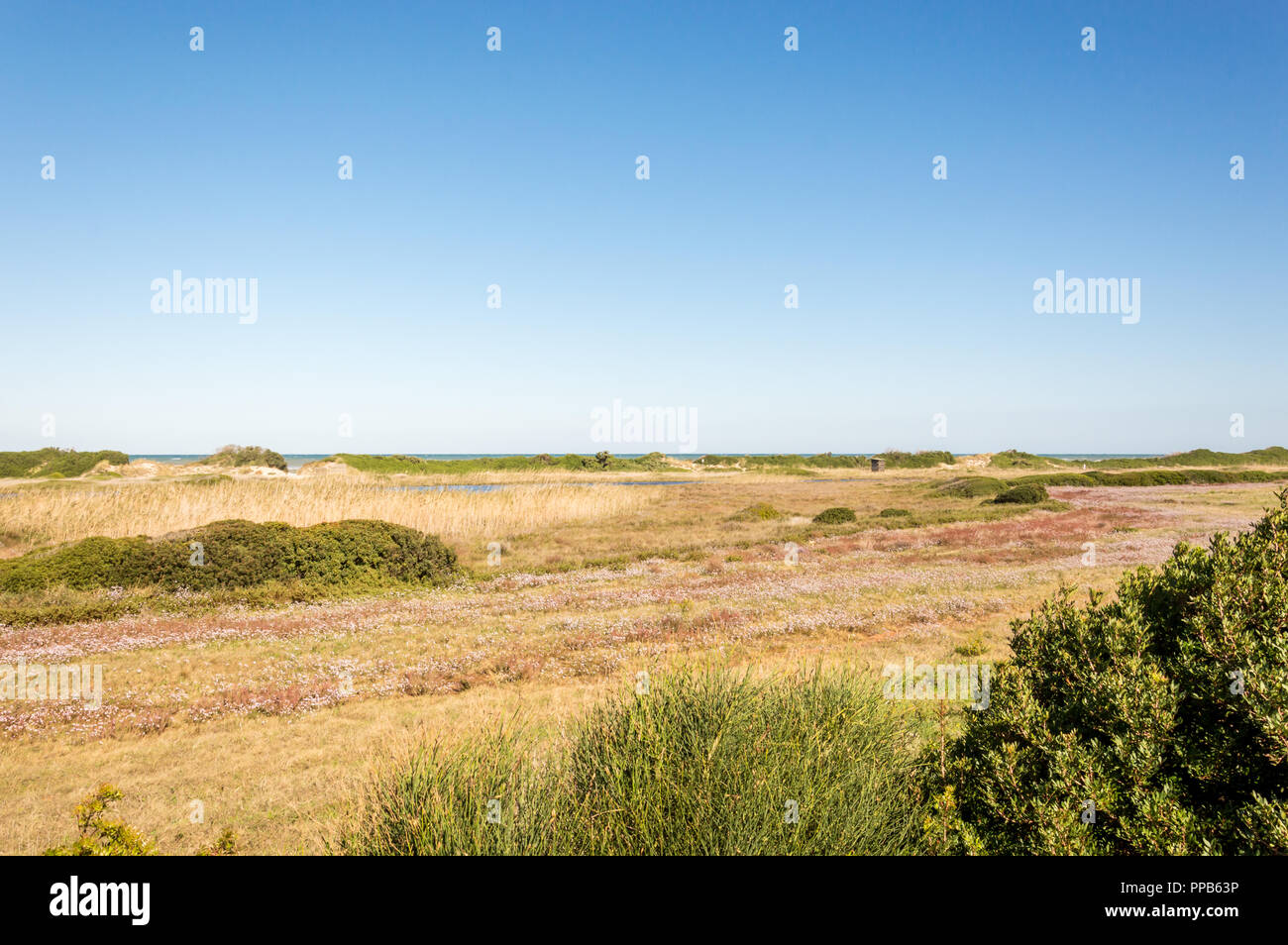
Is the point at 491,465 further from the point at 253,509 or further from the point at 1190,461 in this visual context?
the point at 1190,461

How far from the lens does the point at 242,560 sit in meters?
18.8

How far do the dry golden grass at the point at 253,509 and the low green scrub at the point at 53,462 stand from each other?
46797mm

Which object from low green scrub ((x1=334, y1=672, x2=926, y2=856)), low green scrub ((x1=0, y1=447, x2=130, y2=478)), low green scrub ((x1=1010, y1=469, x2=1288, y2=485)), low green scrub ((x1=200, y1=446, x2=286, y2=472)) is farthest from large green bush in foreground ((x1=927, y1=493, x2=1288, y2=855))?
low green scrub ((x1=200, y1=446, x2=286, y2=472))

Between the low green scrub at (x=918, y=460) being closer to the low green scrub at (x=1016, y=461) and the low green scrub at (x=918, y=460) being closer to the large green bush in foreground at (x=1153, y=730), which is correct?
the low green scrub at (x=1016, y=461)

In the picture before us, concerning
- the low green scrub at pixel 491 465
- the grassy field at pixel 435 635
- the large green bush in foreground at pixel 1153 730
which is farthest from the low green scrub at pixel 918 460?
the large green bush in foreground at pixel 1153 730

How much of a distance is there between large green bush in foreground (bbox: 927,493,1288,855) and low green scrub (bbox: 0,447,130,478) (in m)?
85.8

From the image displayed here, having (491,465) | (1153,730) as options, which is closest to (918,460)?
(491,465)

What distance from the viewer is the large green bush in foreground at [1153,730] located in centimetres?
301

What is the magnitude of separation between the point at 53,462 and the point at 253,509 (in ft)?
201

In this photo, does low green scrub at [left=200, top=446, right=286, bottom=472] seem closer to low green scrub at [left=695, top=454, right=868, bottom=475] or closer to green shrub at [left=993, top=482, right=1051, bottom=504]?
low green scrub at [left=695, top=454, right=868, bottom=475]
